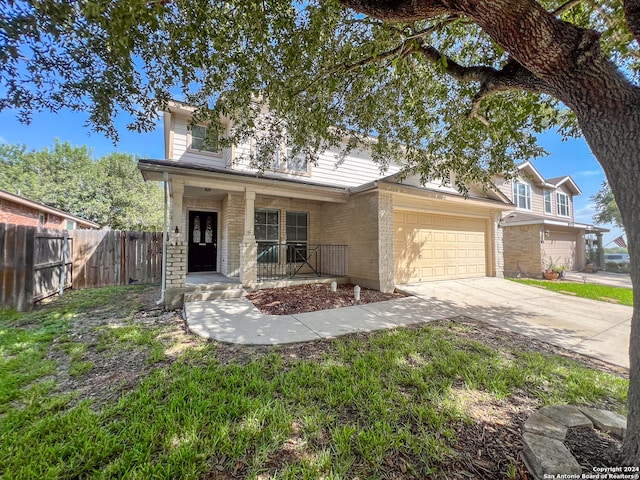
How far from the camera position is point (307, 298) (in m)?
6.79

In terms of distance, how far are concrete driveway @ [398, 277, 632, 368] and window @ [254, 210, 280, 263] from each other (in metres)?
4.75

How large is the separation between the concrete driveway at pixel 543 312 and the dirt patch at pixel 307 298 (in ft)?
5.08

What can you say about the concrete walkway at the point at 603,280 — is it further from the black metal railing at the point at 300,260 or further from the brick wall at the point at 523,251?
the black metal railing at the point at 300,260

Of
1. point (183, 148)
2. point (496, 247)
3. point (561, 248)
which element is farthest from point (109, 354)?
point (561, 248)

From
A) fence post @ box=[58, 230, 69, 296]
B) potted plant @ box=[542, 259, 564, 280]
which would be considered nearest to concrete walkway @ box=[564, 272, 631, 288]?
potted plant @ box=[542, 259, 564, 280]

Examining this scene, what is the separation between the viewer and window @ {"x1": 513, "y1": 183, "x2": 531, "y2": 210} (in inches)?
630

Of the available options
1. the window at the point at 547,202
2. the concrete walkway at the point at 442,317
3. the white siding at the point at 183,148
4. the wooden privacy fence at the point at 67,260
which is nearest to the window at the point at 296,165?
the white siding at the point at 183,148

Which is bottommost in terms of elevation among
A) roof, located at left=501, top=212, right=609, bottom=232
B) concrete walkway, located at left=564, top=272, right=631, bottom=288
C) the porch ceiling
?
concrete walkway, located at left=564, top=272, right=631, bottom=288

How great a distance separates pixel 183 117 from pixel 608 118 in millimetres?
9847

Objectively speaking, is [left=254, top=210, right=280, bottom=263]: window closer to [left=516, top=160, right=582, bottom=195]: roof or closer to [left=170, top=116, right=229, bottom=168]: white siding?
[left=170, top=116, right=229, bottom=168]: white siding

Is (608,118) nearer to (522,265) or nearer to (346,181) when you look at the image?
(346,181)

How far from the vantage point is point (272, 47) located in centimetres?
393

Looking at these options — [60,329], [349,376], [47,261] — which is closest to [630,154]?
[349,376]

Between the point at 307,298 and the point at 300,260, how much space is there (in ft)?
11.4
